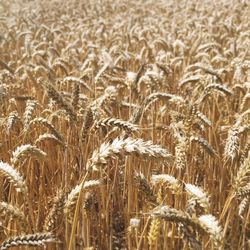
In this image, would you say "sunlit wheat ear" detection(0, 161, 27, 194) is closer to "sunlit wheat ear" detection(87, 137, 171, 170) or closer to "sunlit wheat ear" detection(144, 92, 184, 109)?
"sunlit wheat ear" detection(87, 137, 171, 170)

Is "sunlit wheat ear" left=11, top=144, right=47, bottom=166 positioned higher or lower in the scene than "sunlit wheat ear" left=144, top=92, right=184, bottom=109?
lower

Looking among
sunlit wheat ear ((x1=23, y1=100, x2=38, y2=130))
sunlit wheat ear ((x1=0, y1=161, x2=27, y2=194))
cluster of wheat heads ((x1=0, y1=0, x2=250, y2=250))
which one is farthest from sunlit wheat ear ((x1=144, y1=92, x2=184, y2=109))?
sunlit wheat ear ((x1=0, y1=161, x2=27, y2=194))

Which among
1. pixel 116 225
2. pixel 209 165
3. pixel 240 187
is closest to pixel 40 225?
pixel 116 225

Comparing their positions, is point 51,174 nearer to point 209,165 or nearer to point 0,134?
point 0,134

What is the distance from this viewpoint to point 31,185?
204cm

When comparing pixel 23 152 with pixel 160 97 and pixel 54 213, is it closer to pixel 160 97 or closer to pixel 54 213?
pixel 54 213

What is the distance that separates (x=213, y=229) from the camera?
1.01 meters

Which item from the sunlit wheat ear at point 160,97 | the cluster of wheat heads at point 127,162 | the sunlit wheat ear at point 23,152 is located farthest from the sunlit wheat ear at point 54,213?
the sunlit wheat ear at point 160,97

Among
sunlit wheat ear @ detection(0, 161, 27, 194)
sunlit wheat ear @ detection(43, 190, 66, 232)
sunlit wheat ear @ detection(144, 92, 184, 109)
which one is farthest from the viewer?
sunlit wheat ear @ detection(144, 92, 184, 109)

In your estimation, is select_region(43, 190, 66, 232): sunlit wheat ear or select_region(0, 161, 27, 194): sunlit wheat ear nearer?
select_region(0, 161, 27, 194): sunlit wheat ear

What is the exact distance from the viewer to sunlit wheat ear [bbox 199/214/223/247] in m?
1.00

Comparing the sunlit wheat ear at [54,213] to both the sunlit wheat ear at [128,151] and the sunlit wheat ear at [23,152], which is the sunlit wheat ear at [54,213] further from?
the sunlit wheat ear at [128,151]

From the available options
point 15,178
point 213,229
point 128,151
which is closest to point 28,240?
point 15,178

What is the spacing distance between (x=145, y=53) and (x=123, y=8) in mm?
6397
